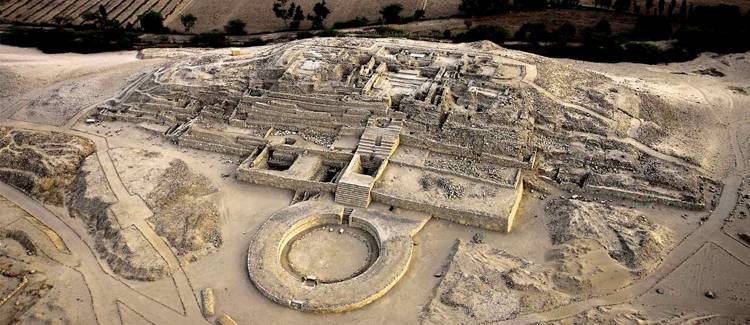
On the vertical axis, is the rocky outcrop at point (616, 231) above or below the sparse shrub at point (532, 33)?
below

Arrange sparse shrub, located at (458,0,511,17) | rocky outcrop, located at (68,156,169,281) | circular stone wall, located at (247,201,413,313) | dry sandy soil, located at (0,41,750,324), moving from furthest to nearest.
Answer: sparse shrub, located at (458,0,511,17), rocky outcrop, located at (68,156,169,281), circular stone wall, located at (247,201,413,313), dry sandy soil, located at (0,41,750,324)

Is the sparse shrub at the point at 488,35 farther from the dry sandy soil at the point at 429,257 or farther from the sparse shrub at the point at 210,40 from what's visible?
the sparse shrub at the point at 210,40

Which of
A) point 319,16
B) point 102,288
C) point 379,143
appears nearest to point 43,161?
point 102,288

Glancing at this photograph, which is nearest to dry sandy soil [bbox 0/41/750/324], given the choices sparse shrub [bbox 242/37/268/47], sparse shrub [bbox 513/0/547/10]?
sparse shrub [bbox 242/37/268/47]

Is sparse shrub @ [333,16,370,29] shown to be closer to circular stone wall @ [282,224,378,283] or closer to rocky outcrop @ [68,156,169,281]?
rocky outcrop @ [68,156,169,281]

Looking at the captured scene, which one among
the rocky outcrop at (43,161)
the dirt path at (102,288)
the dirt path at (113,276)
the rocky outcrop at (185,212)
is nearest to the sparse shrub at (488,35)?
the rocky outcrop at (185,212)

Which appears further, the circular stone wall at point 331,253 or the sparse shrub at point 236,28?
the sparse shrub at point 236,28
